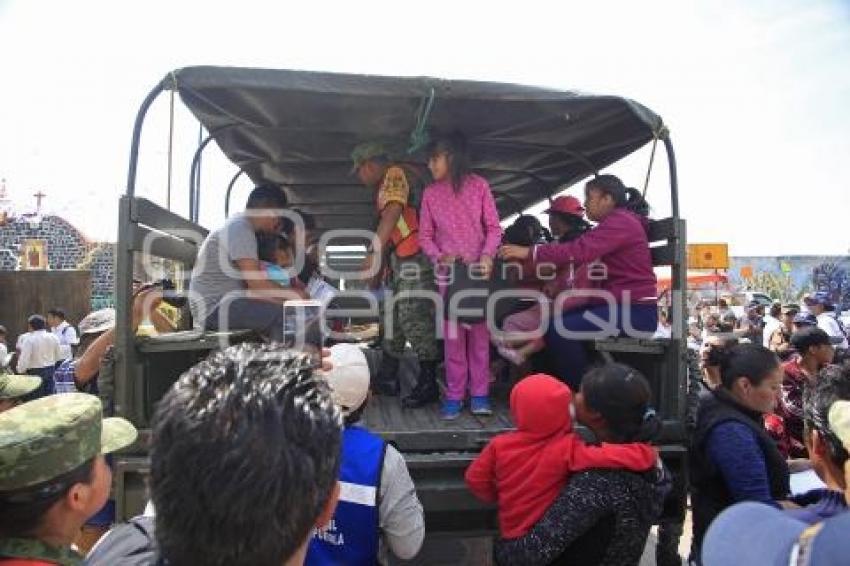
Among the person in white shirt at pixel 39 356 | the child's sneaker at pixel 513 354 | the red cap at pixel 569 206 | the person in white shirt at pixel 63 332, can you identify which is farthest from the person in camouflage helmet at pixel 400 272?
the person in white shirt at pixel 63 332

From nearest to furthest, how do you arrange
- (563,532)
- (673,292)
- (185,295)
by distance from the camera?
(563,532) < (673,292) < (185,295)

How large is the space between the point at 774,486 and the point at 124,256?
2884 millimetres

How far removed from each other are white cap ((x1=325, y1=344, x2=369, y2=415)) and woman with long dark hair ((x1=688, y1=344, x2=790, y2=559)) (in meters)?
1.45

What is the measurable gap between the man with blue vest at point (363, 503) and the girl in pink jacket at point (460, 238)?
4.67ft

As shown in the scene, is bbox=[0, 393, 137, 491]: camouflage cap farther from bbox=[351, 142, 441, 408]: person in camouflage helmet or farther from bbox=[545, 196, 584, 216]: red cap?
bbox=[545, 196, 584, 216]: red cap

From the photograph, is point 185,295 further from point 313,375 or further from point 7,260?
point 7,260

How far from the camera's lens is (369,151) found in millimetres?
4164

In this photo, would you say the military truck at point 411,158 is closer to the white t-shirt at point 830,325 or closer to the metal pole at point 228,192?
the metal pole at point 228,192

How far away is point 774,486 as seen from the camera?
7.97ft

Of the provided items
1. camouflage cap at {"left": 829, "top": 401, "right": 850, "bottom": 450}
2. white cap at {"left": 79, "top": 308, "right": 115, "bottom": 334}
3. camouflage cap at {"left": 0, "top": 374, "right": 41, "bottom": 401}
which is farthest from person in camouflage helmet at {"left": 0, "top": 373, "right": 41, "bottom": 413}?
camouflage cap at {"left": 829, "top": 401, "right": 850, "bottom": 450}

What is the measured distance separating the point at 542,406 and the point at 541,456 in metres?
0.19

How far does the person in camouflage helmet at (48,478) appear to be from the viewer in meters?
1.32

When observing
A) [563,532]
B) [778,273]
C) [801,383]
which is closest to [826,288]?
[778,273]

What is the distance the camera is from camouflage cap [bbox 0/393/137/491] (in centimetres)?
132
